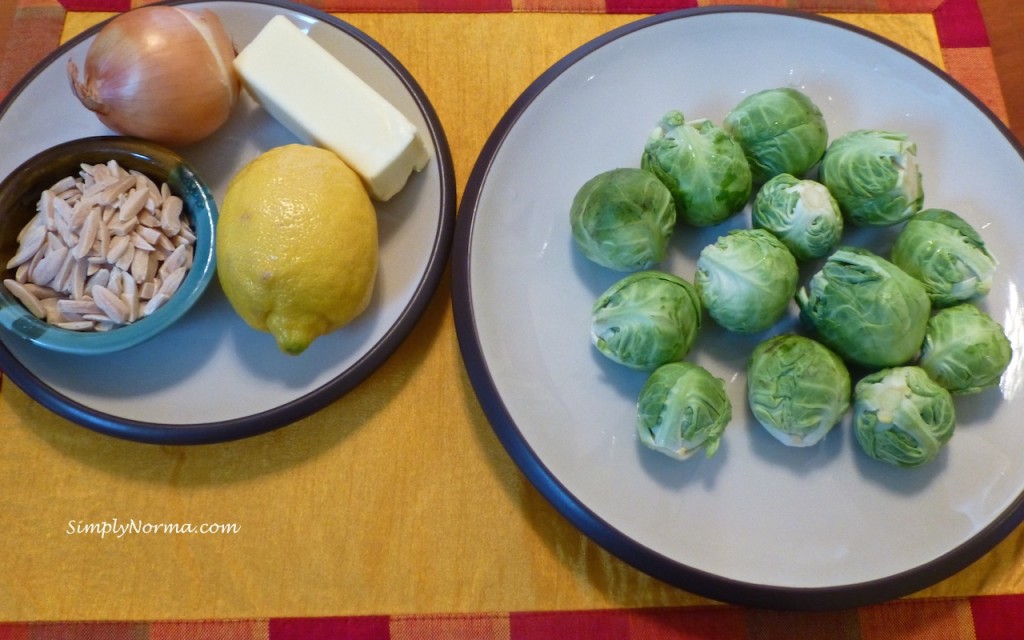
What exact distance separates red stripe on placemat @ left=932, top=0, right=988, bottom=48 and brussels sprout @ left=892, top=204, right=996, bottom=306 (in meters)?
0.55

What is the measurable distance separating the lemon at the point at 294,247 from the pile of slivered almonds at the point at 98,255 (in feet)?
0.34

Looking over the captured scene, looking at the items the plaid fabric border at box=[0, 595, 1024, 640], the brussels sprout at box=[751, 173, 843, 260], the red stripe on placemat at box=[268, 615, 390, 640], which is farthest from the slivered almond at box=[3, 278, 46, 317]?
the brussels sprout at box=[751, 173, 843, 260]

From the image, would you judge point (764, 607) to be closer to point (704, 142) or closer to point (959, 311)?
point (959, 311)

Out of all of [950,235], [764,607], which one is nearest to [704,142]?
[950,235]

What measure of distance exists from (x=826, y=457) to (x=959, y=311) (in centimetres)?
29

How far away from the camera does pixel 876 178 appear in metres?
1.02

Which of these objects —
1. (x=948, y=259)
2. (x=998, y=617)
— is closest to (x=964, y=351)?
(x=948, y=259)

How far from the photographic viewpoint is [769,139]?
1062 millimetres

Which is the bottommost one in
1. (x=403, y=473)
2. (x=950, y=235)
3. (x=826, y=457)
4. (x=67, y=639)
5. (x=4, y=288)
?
(x=67, y=639)

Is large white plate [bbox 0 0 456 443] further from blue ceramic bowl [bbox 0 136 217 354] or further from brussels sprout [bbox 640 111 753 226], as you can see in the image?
brussels sprout [bbox 640 111 753 226]

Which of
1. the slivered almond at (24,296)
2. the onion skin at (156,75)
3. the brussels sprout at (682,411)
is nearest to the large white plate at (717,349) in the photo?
the brussels sprout at (682,411)

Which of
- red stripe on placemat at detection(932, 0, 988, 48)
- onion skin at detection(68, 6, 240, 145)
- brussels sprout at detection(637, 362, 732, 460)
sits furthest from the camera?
red stripe on placemat at detection(932, 0, 988, 48)

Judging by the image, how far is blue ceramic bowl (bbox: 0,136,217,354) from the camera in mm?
945

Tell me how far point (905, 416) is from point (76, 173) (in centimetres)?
126
